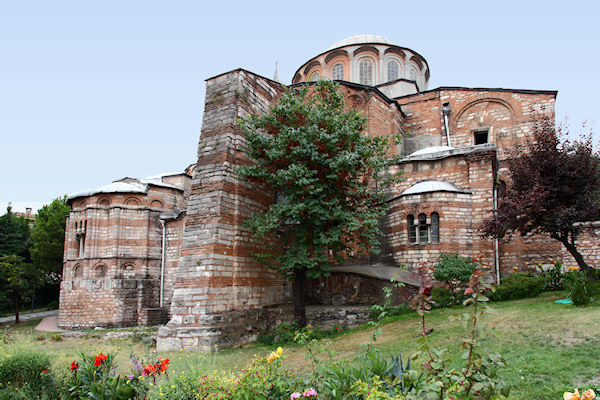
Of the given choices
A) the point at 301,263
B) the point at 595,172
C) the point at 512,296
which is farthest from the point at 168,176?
the point at 595,172

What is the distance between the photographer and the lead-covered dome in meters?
24.5

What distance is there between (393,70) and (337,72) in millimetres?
3519

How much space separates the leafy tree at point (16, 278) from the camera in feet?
78.3

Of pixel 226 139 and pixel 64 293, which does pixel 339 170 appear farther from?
pixel 64 293

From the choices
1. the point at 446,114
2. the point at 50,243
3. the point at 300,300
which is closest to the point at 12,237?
the point at 50,243

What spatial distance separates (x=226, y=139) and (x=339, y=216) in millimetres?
3721

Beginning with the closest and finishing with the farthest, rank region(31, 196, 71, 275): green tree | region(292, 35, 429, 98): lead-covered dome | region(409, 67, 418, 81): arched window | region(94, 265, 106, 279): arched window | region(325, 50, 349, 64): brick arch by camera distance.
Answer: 1. region(94, 265, 106, 279): arched window
2. region(292, 35, 429, 98): lead-covered dome
3. region(325, 50, 349, 64): brick arch
4. region(409, 67, 418, 81): arched window
5. region(31, 196, 71, 275): green tree

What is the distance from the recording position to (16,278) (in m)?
23.8

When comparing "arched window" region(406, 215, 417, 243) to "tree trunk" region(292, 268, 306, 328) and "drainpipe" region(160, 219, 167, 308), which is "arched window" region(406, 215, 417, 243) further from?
"drainpipe" region(160, 219, 167, 308)

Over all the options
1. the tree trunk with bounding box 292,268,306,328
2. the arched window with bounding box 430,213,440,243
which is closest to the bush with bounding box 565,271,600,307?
the arched window with bounding box 430,213,440,243

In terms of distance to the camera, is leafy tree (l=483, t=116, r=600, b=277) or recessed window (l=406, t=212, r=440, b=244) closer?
leafy tree (l=483, t=116, r=600, b=277)

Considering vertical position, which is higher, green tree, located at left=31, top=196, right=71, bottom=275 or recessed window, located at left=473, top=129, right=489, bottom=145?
recessed window, located at left=473, top=129, right=489, bottom=145

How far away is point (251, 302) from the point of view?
10.8m

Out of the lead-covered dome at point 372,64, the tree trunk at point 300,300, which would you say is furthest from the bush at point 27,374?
the lead-covered dome at point 372,64
